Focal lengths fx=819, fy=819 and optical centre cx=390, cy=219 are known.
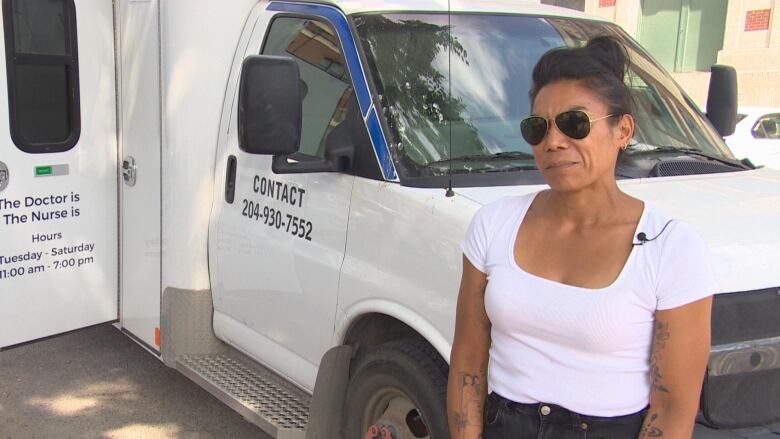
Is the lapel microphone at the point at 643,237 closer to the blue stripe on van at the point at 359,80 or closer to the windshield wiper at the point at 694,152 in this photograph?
the blue stripe on van at the point at 359,80

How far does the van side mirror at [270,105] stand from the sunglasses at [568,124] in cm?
138

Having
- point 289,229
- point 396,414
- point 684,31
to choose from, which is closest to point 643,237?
point 396,414

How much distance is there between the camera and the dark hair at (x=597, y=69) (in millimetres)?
1842

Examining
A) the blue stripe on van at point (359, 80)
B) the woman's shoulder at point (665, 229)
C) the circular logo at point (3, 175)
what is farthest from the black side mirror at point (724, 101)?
the circular logo at point (3, 175)

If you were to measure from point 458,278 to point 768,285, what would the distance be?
96cm

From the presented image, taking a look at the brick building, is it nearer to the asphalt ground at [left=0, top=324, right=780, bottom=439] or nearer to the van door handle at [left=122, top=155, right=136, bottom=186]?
the asphalt ground at [left=0, top=324, right=780, bottom=439]

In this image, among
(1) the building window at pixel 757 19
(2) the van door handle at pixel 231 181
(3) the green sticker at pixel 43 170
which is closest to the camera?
(2) the van door handle at pixel 231 181

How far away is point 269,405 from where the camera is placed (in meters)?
3.76

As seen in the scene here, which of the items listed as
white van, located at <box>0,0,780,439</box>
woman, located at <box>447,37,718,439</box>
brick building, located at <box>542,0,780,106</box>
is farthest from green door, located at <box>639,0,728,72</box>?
woman, located at <box>447,37,718,439</box>

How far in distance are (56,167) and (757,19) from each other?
622 inches

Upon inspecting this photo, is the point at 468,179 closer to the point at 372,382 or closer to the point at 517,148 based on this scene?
the point at 517,148

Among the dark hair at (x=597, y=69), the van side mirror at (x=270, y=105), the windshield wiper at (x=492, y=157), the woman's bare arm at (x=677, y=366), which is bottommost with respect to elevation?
the woman's bare arm at (x=677, y=366)

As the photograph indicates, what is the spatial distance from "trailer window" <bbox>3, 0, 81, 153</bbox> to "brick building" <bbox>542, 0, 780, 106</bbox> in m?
12.9

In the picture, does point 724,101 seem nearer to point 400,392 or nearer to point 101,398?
point 400,392
